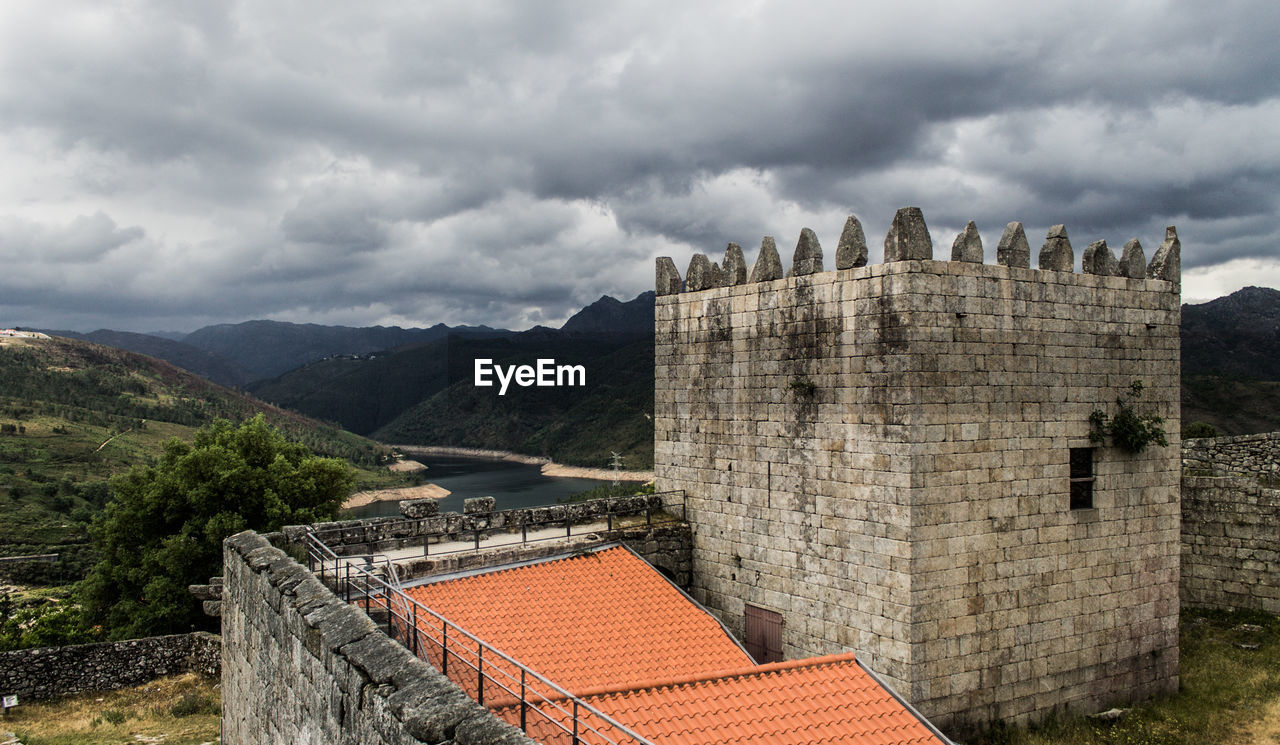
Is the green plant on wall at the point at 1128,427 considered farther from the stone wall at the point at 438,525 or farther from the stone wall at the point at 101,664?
the stone wall at the point at 101,664

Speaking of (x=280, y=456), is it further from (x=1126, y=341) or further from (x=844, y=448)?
(x=1126, y=341)

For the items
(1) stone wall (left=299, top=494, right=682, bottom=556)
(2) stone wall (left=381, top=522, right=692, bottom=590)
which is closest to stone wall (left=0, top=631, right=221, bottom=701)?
(1) stone wall (left=299, top=494, right=682, bottom=556)

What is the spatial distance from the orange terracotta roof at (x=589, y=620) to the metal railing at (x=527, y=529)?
60cm

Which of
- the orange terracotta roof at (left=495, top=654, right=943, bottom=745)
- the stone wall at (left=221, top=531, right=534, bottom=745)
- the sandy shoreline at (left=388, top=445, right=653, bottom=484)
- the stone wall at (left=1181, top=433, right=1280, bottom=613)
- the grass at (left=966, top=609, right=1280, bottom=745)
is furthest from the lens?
the sandy shoreline at (left=388, top=445, right=653, bottom=484)

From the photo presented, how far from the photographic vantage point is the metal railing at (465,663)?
255 inches

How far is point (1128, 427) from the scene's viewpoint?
35.8 ft

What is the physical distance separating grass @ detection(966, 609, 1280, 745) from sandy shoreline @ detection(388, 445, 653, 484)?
41051 mm

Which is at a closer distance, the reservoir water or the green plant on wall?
the green plant on wall

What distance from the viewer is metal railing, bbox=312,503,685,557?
34.7ft

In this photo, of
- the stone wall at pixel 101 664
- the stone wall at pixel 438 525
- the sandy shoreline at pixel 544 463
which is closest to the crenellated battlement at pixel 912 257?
the stone wall at pixel 438 525

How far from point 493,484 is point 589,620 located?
8064 centimetres

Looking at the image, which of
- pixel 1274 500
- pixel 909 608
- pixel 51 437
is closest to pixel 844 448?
pixel 909 608

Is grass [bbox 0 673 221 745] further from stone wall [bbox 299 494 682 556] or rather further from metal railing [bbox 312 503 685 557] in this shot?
metal railing [bbox 312 503 685 557]

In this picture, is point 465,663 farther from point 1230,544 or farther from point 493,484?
point 493,484
